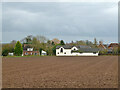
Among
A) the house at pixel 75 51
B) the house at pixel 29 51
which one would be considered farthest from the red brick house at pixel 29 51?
the house at pixel 75 51

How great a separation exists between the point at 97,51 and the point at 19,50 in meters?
26.7

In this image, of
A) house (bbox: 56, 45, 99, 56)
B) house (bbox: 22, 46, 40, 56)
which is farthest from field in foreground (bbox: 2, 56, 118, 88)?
house (bbox: 22, 46, 40, 56)

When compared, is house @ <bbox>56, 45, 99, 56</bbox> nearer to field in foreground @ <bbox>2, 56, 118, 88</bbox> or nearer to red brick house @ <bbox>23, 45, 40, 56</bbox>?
red brick house @ <bbox>23, 45, 40, 56</bbox>

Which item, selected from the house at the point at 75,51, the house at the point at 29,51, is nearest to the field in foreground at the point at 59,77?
the house at the point at 75,51

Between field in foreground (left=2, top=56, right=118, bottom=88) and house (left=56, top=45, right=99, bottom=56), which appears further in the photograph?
house (left=56, top=45, right=99, bottom=56)

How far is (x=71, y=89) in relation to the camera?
8.81 metres

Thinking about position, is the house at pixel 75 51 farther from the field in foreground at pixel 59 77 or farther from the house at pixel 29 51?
the field in foreground at pixel 59 77

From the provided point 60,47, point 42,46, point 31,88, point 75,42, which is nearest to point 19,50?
point 42,46

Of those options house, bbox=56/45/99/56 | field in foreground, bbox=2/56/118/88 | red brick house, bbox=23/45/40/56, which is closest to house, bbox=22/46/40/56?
red brick house, bbox=23/45/40/56

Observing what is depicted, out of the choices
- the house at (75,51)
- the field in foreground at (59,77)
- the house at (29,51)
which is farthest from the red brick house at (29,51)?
the field in foreground at (59,77)

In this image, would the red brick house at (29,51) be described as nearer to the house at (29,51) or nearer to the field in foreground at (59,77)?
the house at (29,51)

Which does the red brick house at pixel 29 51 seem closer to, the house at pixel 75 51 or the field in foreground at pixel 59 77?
the house at pixel 75 51

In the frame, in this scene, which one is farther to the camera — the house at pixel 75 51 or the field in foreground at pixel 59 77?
the house at pixel 75 51

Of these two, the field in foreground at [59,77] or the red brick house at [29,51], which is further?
the red brick house at [29,51]
